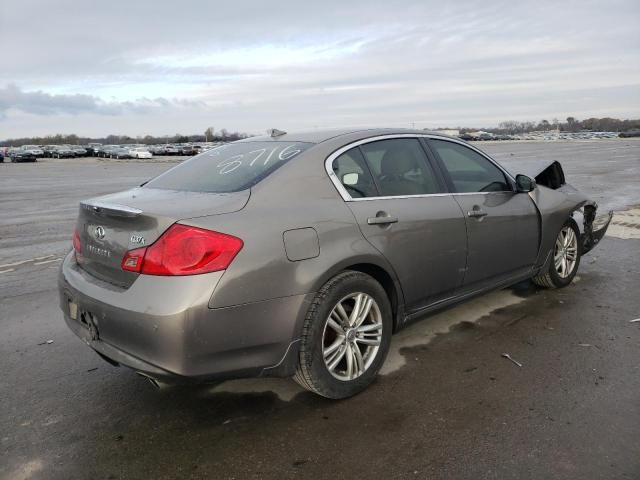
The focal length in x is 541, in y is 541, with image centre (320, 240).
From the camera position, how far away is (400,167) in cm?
392

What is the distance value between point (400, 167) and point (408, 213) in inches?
16.1

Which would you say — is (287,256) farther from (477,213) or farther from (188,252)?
(477,213)

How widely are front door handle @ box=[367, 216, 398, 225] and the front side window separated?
899 mm

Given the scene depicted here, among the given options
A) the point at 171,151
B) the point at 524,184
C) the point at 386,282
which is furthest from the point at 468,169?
the point at 171,151

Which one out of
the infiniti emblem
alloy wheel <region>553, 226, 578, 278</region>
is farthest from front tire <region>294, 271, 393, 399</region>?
alloy wheel <region>553, 226, 578, 278</region>

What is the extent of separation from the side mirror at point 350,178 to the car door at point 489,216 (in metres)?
0.94

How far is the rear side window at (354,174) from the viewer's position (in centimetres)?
353

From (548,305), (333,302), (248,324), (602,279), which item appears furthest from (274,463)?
(602,279)

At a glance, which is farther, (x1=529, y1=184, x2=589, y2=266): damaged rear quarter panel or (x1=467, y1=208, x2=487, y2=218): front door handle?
(x1=529, y1=184, x2=589, y2=266): damaged rear quarter panel

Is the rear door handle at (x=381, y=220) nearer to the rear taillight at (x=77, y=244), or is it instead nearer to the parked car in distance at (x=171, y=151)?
the rear taillight at (x=77, y=244)

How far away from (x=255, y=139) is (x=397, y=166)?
46.0 inches

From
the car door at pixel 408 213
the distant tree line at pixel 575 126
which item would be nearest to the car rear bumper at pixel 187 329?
the car door at pixel 408 213

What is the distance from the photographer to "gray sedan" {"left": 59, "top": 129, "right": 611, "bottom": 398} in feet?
9.16

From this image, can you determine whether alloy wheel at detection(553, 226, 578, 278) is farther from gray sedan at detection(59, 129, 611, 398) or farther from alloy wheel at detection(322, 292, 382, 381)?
alloy wheel at detection(322, 292, 382, 381)
